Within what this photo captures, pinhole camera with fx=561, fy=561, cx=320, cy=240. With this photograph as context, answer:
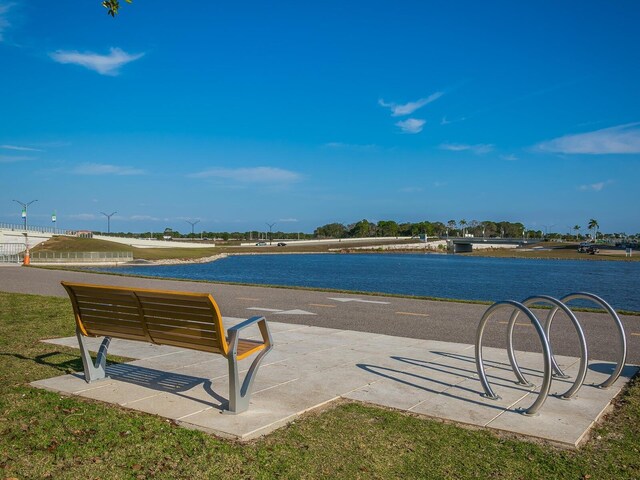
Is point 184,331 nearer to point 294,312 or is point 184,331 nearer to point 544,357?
point 544,357

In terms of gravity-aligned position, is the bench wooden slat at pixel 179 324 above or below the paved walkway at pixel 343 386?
above

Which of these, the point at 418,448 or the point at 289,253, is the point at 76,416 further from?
the point at 289,253

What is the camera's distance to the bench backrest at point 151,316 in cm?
518

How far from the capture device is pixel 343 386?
629 centimetres

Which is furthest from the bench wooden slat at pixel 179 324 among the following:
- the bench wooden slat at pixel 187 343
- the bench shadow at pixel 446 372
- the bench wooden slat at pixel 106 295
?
the bench shadow at pixel 446 372

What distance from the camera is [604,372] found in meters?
7.16

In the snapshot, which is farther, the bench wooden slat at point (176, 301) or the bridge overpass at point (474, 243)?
the bridge overpass at point (474, 243)

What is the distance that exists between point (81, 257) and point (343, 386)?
55.0 m

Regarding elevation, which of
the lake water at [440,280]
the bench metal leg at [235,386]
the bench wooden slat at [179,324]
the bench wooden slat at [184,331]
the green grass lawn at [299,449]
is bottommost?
the lake water at [440,280]

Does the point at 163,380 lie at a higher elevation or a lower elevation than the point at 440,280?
higher

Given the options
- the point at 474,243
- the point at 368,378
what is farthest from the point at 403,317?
the point at 474,243

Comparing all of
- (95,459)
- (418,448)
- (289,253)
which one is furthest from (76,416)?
(289,253)

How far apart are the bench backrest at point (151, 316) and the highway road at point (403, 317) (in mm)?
5344

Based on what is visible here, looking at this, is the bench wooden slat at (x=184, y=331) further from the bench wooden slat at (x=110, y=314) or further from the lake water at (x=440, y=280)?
the lake water at (x=440, y=280)
